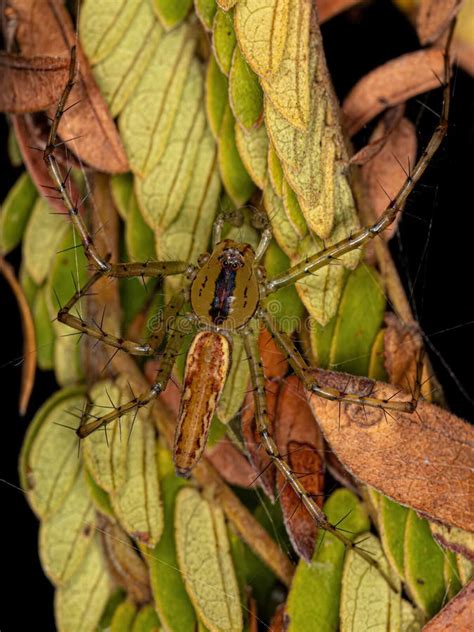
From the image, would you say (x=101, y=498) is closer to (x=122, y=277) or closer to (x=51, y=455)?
(x=51, y=455)

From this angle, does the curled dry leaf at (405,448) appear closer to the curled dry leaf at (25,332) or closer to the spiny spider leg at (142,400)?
the spiny spider leg at (142,400)

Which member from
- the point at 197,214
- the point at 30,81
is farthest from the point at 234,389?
the point at 30,81

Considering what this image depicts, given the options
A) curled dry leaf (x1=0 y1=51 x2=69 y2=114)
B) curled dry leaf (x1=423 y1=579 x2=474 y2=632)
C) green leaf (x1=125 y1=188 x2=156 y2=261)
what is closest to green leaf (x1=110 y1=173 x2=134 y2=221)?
green leaf (x1=125 y1=188 x2=156 y2=261)

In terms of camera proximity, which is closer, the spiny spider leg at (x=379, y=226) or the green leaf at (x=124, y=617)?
the spiny spider leg at (x=379, y=226)

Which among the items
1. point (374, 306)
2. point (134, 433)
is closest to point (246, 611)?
point (134, 433)

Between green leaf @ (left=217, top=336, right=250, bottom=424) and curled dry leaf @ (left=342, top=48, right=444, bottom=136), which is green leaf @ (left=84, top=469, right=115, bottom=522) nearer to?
green leaf @ (left=217, top=336, right=250, bottom=424)

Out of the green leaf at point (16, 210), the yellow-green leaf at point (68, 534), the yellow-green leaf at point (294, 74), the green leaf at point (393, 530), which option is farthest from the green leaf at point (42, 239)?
the green leaf at point (393, 530)

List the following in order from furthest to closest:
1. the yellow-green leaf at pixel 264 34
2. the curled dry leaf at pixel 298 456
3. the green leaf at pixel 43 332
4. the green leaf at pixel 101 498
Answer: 1. the green leaf at pixel 43 332
2. the green leaf at pixel 101 498
3. the curled dry leaf at pixel 298 456
4. the yellow-green leaf at pixel 264 34
